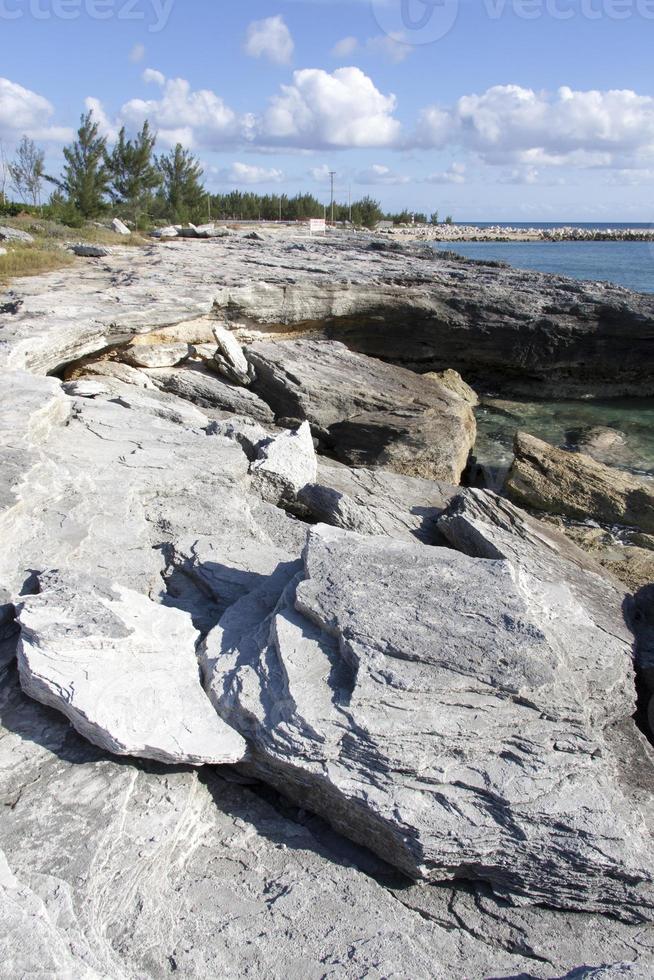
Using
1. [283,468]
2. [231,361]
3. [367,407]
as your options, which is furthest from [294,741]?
[231,361]

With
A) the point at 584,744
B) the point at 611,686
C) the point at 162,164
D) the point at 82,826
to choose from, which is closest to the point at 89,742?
the point at 82,826

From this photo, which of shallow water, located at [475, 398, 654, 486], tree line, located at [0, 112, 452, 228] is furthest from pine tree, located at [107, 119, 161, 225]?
shallow water, located at [475, 398, 654, 486]

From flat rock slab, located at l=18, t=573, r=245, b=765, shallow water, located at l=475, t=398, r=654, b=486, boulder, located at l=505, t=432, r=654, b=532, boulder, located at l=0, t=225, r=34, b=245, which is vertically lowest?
shallow water, located at l=475, t=398, r=654, b=486

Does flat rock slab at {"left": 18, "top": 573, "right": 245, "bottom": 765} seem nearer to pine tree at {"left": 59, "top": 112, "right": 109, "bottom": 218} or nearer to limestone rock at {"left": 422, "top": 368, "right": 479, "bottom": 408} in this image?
limestone rock at {"left": 422, "top": 368, "right": 479, "bottom": 408}

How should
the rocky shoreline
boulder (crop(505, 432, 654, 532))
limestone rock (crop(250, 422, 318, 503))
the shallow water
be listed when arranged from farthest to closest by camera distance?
the shallow water, boulder (crop(505, 432, 654, 532)), limestone rock (crop(250, 422, 318, 503)), the rocky shoreline

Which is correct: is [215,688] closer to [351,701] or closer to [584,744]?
[351,701]

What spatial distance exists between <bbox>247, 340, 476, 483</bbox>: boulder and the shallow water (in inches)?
59.8

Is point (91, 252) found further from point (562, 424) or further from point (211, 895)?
point (211, 895)

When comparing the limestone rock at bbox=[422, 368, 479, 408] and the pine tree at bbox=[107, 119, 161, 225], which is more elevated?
the pine tree at bbox=[107, 119, 161, 225]

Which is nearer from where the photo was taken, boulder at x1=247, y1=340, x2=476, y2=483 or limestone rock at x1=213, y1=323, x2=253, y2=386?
boulder at x1=247, y1=340, x2=476, y2=483

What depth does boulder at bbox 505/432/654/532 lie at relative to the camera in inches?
432

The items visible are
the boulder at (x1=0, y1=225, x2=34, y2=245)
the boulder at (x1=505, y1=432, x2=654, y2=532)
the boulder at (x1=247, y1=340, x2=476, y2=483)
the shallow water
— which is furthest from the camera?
the boulder at (x1=0, y1=225, x2=34, y2=245)

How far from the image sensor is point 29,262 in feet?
53.9

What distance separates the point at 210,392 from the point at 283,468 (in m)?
4.51
